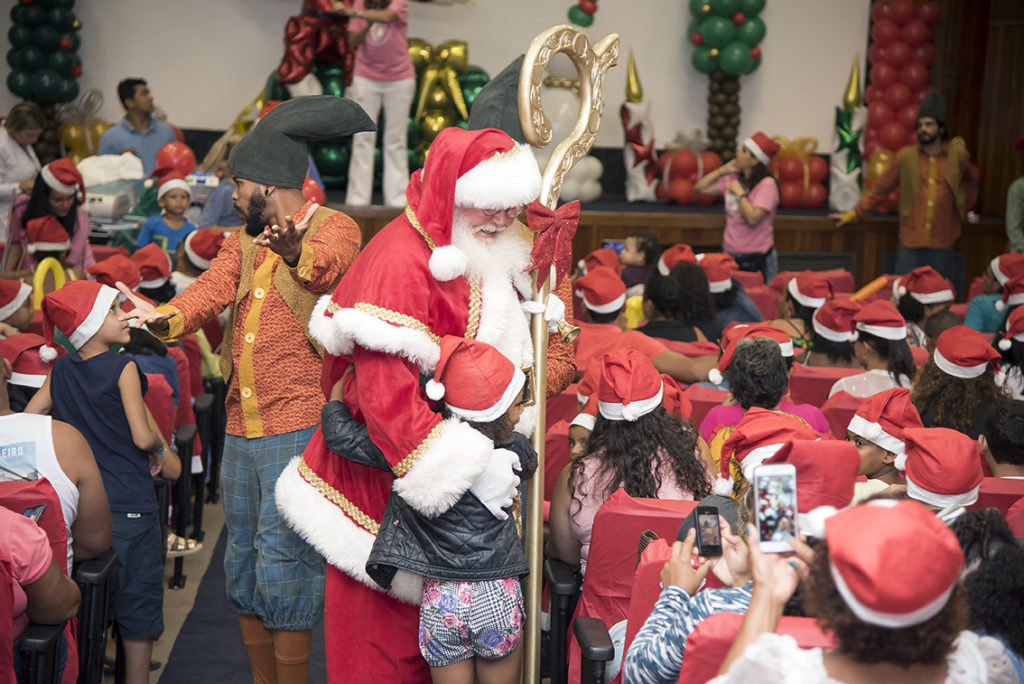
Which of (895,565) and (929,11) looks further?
(929,11)

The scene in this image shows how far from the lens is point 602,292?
15.5ft

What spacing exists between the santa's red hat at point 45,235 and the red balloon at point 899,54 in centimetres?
793

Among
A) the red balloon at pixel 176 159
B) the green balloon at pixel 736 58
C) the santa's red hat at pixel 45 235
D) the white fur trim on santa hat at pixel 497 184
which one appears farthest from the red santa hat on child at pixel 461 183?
the green balloon at pixel 736 58

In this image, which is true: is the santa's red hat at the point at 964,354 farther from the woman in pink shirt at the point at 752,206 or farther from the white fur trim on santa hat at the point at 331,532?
the woman in pink shirt at the point at 752,206

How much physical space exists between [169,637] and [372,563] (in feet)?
5.85

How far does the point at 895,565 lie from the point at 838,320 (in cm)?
312

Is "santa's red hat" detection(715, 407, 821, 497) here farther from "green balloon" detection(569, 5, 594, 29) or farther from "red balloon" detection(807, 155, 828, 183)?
"green balloon" detection(569, 5, 594, 29)

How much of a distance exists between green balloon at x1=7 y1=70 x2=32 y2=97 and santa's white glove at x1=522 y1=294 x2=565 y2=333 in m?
7.65

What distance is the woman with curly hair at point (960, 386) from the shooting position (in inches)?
135

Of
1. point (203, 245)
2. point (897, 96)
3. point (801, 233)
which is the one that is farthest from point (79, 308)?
point (897, 96)

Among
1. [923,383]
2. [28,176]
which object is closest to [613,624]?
[923,383]

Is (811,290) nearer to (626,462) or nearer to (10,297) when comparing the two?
(626,462)

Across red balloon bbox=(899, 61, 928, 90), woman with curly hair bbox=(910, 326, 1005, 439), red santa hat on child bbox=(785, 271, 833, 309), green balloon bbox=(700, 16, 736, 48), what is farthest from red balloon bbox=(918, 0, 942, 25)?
woman with curly hair bbox=(910, 326, 1005, 439)

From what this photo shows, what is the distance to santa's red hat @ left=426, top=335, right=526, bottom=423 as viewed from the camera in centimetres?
202
